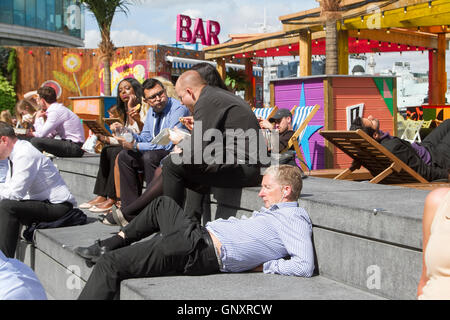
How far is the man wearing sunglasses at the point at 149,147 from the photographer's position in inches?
219

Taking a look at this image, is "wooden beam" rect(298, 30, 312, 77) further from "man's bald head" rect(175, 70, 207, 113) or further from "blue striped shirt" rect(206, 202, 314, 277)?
"blue striped shirt" rect(206, 202, 314, 277)

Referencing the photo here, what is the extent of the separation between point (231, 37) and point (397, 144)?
2757 centimetres

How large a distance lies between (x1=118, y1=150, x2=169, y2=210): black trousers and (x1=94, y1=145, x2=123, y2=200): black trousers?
0.70 meters

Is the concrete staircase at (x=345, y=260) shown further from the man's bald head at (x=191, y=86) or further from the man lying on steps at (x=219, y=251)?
the man's bald head at (x=191, y=86)

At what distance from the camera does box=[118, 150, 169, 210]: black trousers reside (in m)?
5.56

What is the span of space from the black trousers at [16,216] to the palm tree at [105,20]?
17.2 meters

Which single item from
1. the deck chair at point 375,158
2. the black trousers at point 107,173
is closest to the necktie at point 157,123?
the black trousers at point 107,173

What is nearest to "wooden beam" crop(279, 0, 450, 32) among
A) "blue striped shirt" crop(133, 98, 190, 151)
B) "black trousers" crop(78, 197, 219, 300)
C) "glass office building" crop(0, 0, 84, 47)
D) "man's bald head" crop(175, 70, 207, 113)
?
"blue striped shirt" crop(133, 98, 190, 151)

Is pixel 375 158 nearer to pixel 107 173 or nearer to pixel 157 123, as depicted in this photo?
pixel 157 123

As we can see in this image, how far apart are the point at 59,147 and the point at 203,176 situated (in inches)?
195

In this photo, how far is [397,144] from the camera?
5926mm

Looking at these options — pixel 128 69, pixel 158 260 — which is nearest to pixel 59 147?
pixel 158 260
